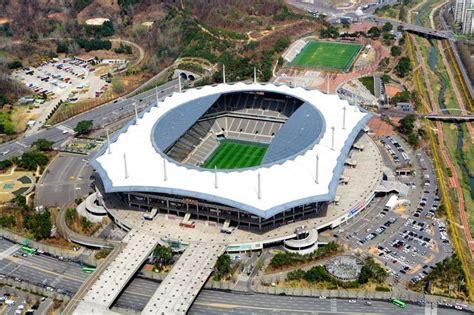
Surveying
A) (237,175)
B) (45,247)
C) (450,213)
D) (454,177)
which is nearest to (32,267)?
(45,247)

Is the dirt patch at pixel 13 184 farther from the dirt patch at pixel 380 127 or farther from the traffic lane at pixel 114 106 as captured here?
the dirt patch at pixel 380 127

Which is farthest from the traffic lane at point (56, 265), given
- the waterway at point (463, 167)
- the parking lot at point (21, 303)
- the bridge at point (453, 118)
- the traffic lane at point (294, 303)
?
the bridge at point (453, 118)

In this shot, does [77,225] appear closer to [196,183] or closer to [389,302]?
[196,183]

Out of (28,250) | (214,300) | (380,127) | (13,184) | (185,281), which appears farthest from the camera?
(380,127)

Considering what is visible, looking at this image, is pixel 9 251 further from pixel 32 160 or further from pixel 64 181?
pixel 32 160

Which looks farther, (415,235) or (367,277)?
(415,235)

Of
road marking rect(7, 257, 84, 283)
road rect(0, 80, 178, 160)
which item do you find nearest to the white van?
road marking rect(7, 257, 84, 283)

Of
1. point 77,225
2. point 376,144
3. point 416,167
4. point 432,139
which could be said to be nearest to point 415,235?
point 416,167
